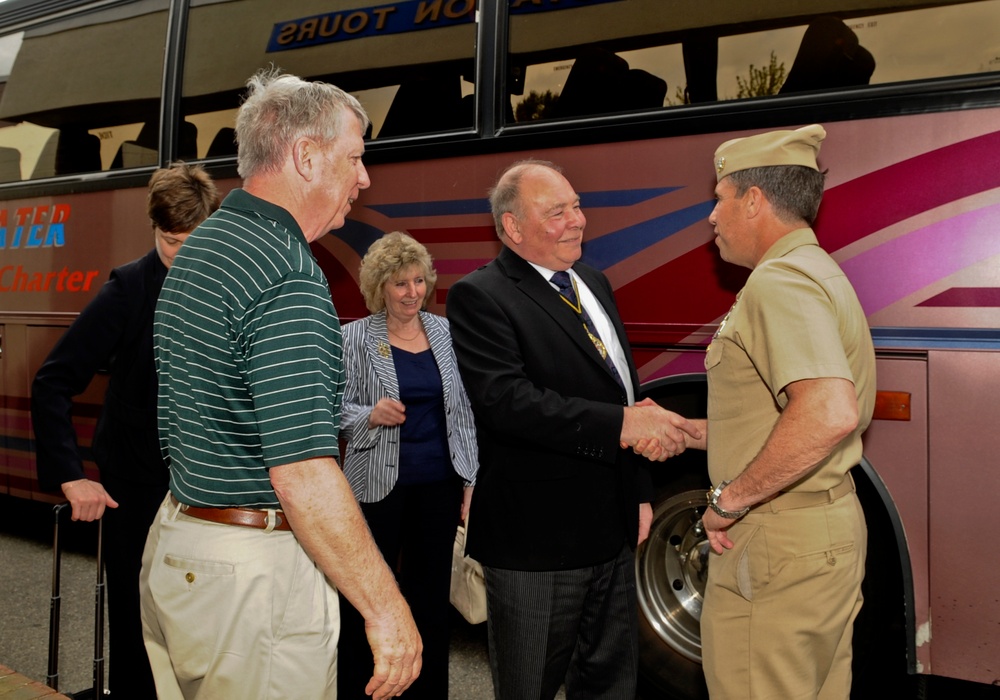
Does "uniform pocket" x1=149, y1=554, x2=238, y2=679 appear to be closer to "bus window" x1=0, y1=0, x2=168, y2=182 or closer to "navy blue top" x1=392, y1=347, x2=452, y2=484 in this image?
"navy blue top" x1=392, y1=347, x2=452, y2=484

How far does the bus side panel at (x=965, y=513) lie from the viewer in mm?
3391

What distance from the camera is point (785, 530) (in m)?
2.54

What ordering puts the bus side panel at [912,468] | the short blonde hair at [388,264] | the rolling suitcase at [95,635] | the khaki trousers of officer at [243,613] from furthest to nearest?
the short blonde hair at [388,264], the rolling suitcase at [95,635], the bus side panel at [912,468], the khaki trousers of officer at [243,613]

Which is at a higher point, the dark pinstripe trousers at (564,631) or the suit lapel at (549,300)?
the suit lapel at (549,300)

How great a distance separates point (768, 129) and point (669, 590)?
6.80 ft

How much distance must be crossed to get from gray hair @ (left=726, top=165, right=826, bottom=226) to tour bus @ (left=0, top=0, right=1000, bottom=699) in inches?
41.9

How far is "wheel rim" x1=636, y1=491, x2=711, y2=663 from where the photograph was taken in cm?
426

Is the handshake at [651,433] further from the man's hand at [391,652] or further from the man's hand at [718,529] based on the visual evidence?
the man's hand at [391,652]

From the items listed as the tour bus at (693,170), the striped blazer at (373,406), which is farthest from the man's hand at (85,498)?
the tour bus at (693,170)

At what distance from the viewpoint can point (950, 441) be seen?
11.4 ft

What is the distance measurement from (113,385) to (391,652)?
75.4 inches

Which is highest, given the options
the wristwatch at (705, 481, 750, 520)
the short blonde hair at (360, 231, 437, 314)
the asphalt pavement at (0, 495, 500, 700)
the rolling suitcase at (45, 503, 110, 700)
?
the short blonde hair at (360, 231, 437, 314)

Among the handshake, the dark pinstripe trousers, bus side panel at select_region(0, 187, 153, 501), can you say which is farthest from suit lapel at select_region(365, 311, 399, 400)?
bus side panel at select_region(0, 187, 153, 501)

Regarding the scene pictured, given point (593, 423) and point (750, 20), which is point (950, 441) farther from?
point (750, 20)
